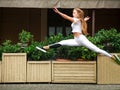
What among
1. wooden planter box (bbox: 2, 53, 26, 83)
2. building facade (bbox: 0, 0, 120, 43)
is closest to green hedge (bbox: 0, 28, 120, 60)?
wooden planter box (bbox: 2, 53, 26, 83)

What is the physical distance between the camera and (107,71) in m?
13.5

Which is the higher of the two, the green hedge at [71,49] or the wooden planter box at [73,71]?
the green hedge at [71,49]

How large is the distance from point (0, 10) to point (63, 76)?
17.4 ft

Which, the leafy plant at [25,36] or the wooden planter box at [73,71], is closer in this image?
the wooden planter box at [73,71]

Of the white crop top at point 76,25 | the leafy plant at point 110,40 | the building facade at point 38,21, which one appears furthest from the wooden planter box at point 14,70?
the white crop top at point 76,25

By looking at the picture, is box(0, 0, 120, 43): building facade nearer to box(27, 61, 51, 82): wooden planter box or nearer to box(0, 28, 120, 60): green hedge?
box(0, 28, 120, 60): green hedge

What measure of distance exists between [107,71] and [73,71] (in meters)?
1.08

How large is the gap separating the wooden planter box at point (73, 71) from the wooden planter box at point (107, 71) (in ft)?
0.63

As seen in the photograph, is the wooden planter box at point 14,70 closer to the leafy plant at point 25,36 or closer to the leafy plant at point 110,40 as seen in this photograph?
the leafy plant at point 25,36

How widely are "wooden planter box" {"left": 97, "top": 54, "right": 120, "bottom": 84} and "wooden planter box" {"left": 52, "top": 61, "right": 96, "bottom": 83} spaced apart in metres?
0.19

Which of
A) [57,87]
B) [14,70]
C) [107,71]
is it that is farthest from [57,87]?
[107,71]

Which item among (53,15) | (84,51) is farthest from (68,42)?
(53,15)

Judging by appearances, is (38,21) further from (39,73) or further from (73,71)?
(73,71)

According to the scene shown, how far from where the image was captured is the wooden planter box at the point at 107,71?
13.4 metres
